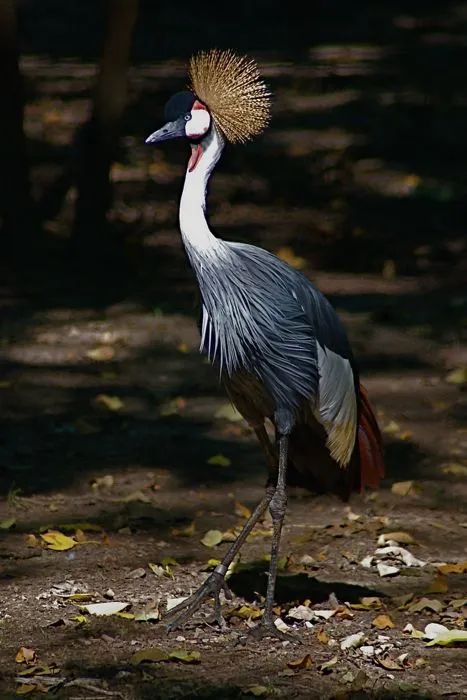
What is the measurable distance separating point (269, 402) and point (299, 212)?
734cm

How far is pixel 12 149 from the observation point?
10836mm

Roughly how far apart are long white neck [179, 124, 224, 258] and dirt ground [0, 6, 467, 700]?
154cm

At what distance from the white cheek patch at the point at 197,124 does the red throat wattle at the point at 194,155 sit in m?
0.04

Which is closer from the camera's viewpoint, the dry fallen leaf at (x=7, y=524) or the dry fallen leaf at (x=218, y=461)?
the dry fallen leaf at (x=7, y=524)

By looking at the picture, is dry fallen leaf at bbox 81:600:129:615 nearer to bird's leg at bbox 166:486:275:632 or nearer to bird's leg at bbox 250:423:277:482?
bird's leg at bbox 166:486:275:632

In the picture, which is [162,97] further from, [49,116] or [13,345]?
[13,345]

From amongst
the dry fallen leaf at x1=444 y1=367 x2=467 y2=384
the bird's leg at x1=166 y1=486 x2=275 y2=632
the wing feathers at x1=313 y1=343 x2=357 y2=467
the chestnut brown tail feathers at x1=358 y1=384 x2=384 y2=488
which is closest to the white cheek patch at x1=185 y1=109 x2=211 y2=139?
the wing feathers at x1=313 y1=343 x2=357 y2=467

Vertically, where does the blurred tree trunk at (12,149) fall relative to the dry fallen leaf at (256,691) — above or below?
above

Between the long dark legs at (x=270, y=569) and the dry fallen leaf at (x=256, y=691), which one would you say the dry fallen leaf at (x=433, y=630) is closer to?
the long dark legs at (x=270, y=569)

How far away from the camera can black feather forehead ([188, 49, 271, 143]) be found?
216 inches

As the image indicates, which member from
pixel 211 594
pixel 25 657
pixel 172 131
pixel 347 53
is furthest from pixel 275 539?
pixel 347 53

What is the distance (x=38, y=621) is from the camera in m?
5.49

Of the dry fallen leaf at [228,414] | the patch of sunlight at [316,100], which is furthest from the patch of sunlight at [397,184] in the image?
the dry fallen leaf at [228,414]

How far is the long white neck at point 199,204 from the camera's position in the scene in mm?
5387
